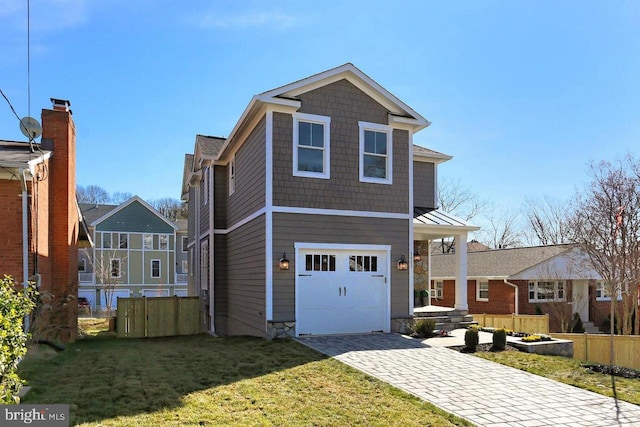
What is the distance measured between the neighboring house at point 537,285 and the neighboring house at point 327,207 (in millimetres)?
13651

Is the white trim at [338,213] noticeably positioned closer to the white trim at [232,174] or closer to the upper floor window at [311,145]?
the upper floor window at [311,145]

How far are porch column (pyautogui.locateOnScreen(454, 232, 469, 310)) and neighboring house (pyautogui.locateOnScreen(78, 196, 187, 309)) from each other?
28.3 m

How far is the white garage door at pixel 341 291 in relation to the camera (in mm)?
11188

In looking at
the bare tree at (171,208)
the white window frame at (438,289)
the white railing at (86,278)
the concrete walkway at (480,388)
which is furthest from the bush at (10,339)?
the bare tree at (171,208)

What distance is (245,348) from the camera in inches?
395

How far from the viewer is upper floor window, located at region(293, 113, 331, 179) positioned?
11.4m

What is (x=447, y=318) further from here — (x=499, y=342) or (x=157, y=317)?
(x=157, y=317)

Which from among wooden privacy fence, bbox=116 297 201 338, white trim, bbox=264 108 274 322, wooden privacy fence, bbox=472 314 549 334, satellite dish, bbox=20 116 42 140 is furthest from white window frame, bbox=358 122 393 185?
wooden privacy fence, bbox=116 297 201 338

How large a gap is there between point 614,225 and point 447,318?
10.9m

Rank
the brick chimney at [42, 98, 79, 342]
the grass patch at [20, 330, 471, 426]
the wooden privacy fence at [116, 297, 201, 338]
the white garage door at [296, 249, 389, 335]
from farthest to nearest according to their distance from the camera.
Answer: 1. the wooden privacy fence at [116, 297, 201, 338]
2. the brick chimney at [42, 98, 79, 342]
3. the white garage door at [296, 249, 389, 335]
4. the grass patch at [20, 330, 471, 426]

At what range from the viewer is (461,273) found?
14.7 meters

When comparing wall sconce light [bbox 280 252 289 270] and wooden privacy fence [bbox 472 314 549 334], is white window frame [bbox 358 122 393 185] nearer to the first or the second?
wall sconce light [bbox 280 252 289 270]

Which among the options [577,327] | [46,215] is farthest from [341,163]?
[577,327]

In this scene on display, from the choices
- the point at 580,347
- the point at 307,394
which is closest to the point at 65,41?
the point at 307,394
